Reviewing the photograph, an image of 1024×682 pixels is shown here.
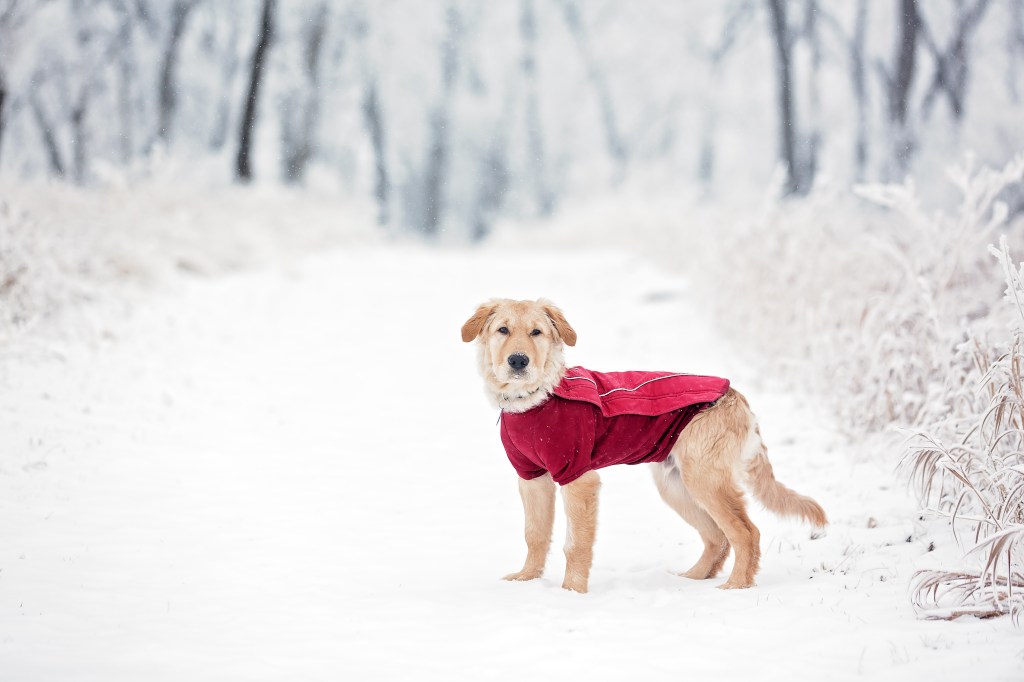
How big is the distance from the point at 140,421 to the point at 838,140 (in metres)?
23.8

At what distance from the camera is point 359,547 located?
14.6ft

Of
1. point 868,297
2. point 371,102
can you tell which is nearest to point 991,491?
point 868,297

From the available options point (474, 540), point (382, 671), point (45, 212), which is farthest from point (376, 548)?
point (45, 212)

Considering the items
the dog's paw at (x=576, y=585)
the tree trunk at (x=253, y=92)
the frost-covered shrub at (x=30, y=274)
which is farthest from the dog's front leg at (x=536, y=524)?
the tree trunk at (x=253, y=92)

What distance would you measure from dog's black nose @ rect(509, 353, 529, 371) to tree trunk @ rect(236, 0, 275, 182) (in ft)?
54.1

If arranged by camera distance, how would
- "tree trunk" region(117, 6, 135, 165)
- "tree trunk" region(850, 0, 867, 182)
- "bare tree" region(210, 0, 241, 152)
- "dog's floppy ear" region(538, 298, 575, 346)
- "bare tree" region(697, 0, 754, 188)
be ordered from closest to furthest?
1. "dog's floppy ear" region(538, 298, 575, 346)
2. "tree trunk" region(850, 0, 867, 182)
3. "tree trunk" region(117, 6, 135, 165)
4. "bare tree" region(210, 0, 241, 152)
5. "bare tree" region(697, 0, 754, 188)

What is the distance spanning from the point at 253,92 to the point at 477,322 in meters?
17.1

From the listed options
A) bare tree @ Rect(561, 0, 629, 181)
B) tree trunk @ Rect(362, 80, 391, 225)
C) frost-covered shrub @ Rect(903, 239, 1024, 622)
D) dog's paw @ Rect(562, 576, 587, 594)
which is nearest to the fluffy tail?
frost-covered shrub @ Rect(903, 239, 1024, 622)

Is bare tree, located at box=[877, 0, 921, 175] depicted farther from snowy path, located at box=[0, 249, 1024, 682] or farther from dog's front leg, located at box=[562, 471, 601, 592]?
dog's front leg, located at box=[562, 471, 601, 592]

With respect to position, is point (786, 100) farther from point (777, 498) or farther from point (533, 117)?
point (533, 117)

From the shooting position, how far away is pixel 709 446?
388 cm

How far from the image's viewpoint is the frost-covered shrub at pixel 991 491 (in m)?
2.98

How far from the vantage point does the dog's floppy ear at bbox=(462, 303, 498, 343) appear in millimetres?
4230

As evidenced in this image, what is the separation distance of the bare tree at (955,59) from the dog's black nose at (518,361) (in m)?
13.9
